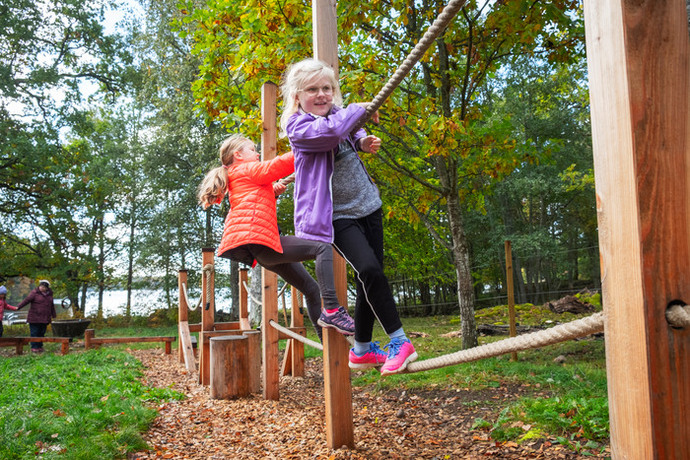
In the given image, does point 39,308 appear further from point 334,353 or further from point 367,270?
point 367,270

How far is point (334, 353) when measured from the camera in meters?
3.28

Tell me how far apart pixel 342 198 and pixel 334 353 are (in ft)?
3.81

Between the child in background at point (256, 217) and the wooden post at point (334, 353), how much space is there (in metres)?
0.28

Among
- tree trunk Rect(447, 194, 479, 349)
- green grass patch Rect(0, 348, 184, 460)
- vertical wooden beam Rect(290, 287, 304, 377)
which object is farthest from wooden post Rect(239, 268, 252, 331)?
tree trunk Rect(447, 194, 479, 349)

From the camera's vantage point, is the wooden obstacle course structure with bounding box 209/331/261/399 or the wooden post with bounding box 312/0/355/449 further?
the wooden obstacle course structure with bounding box 209/331/261/399

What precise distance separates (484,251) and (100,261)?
1690 cm

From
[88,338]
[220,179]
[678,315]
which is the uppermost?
[220,179]

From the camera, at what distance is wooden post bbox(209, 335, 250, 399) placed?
564 cm

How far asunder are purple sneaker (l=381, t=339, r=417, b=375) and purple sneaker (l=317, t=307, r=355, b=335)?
40cm

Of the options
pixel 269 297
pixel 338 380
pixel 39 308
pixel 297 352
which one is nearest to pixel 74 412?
pixel 269 297

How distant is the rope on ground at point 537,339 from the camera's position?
117cm

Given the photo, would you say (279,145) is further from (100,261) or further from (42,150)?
(100,261)

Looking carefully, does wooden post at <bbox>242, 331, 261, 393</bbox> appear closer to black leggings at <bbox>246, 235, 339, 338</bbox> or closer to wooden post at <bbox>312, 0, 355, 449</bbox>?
black leggings at <bbox>246, 235, 339, 338</bbox>

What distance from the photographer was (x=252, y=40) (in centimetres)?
594
